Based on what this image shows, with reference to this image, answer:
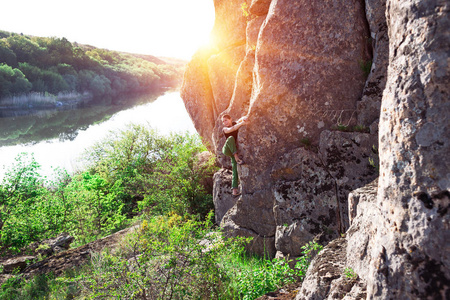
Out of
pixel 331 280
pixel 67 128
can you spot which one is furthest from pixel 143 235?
pixel 67 128

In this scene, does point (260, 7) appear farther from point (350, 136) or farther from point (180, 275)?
point (180, 275)

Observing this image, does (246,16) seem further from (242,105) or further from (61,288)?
(61,288)

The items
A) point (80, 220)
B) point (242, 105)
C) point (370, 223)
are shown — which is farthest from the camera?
point (80, 220)

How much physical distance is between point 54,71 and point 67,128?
114 ft

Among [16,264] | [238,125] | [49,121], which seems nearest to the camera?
[238,125]

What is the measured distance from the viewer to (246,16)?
1066 centimetres

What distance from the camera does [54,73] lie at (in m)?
66.1

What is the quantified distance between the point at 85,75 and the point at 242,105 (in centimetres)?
7446

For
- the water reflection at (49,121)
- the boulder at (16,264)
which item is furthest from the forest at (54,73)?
the boulder at (16,264)

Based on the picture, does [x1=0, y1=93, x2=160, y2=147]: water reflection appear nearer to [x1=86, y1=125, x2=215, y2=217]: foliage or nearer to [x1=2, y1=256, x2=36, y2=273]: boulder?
[x1=86, y1=125, x2=215, y2=217]: foliage

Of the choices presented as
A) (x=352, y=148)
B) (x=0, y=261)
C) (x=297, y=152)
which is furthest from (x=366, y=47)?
(x=0, y=261)

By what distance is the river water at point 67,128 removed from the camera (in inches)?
1156

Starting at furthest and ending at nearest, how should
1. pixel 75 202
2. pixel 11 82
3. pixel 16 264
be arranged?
pixel 11 82
pixel 75 202
pixel 16 264

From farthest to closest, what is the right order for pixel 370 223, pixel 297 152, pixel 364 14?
1. pixel 297 152
2. pixel 364 14
3. pixel 370 223
